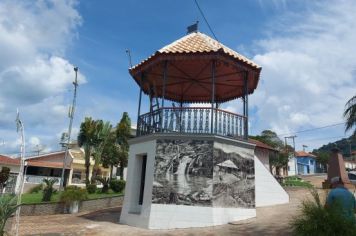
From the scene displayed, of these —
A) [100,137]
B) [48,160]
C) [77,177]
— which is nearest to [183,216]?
[100,137]

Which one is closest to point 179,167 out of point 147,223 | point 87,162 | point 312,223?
point 147,223

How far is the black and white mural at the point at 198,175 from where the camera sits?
12109 mm

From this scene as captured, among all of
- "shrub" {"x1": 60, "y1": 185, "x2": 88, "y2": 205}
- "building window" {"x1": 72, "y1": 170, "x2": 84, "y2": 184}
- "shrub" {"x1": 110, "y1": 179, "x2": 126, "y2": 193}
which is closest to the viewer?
"shrub" {"x1": 60, "y1": 185, "x2": 88, "y2": 205}

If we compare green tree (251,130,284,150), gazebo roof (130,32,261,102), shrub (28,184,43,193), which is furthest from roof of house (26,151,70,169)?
gazebo roof (130,32,261,102)

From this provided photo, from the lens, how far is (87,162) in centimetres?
3638

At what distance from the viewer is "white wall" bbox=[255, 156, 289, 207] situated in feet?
49.2

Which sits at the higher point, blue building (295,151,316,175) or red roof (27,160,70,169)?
blue building (295,151,316,175)

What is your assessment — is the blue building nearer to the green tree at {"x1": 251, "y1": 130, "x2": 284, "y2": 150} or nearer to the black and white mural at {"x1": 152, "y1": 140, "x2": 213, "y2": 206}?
the green tree at {"x1": 251, "y1": 130, "x2": 284, "y2": 150}

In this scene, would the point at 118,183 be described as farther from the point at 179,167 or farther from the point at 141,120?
the point at 179,167

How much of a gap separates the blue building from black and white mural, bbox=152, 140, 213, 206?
70.8m

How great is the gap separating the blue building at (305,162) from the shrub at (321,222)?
74604mm

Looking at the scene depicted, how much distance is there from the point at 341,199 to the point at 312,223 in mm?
775

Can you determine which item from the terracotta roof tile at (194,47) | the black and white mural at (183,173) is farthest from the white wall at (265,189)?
the terracotta roof tile at (194,47)

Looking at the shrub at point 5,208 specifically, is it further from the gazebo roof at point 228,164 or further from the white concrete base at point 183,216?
the gazebo roof at point 228,164
